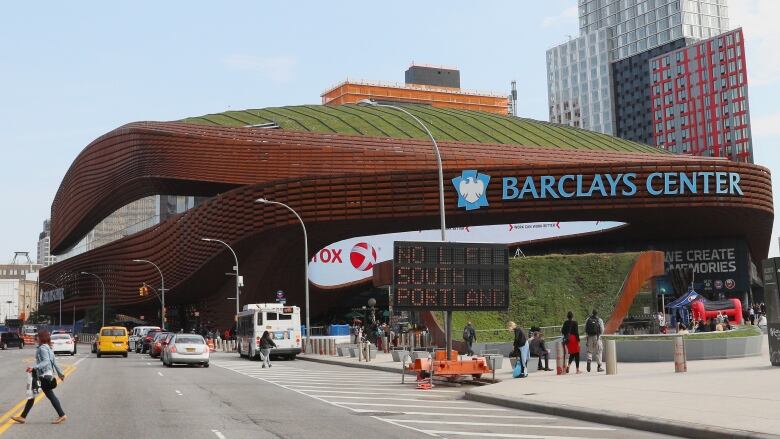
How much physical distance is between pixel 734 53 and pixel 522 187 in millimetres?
119823

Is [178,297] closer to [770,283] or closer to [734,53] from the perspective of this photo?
[770,283]

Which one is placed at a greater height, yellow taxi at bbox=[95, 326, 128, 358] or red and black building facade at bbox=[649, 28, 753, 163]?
red and black building facade at bbox=[649, 28, 753, 163]

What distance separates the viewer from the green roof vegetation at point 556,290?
49844 millimetres

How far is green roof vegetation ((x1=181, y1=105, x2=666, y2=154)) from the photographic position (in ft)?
289

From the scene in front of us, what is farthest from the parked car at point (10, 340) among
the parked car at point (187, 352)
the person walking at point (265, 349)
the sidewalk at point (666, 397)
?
the sidewalk at point (666, 397)

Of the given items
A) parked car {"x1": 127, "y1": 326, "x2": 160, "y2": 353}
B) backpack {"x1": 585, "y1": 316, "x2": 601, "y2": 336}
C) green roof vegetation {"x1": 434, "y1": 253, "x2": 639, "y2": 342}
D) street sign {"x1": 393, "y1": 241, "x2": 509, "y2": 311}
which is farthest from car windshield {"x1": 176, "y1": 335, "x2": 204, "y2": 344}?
parked car {"x1": 127, "y1": 326, "x2": 160, "y2": 353}

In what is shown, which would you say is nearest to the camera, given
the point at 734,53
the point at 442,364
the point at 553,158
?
the point at 442,364

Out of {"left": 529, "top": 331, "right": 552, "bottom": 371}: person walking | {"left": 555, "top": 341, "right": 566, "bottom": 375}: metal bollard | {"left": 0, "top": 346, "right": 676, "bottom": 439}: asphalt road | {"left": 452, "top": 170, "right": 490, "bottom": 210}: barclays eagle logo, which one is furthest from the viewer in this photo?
{"left": 452, "top": 170, "right": 490, "bottom": 210}: barclays eagle logo

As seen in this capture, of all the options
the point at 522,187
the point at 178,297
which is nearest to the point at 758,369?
the point at 522,187

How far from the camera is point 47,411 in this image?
1848 cm

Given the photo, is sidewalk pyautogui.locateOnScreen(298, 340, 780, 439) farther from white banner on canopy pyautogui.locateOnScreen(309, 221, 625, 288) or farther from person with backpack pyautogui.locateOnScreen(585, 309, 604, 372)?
white banner on canopy pyautogui.locateOnScreen(309, 221, 625, 288)

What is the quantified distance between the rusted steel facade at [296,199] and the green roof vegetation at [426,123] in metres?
5.04

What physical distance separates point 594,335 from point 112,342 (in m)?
35.5

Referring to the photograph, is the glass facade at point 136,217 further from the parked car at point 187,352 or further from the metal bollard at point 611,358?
the metal bollard at point 611,358
